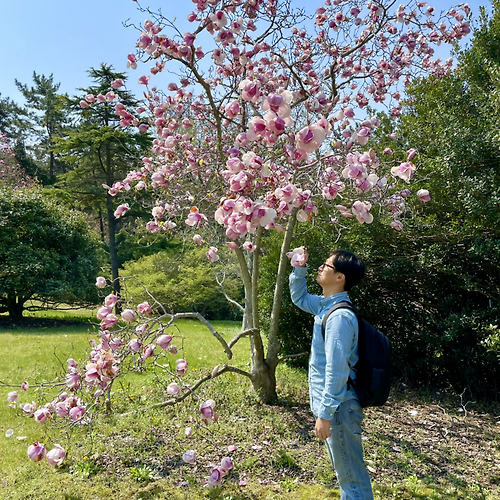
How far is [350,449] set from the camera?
1623 mm

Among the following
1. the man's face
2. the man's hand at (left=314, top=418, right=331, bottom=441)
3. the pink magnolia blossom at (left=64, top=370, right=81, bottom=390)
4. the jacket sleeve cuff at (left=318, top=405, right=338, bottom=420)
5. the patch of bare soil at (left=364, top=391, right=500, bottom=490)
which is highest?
the man's face

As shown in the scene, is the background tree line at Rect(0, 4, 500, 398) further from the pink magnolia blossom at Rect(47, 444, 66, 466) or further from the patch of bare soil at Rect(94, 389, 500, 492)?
the pink magnolia blossom at Rect(47, 444, 66, 466)

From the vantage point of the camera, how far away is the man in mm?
1563

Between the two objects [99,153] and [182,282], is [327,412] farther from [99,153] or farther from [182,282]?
[99,153]

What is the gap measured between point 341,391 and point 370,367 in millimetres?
202

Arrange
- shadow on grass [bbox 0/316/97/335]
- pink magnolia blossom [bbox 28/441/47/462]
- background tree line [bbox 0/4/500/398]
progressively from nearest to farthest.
Answer: pink magnolia blossom [bbox 28/441/47/462] < background tree line [bbox 0/4/500/398] < shadow on grass [bbox 0/316/97/335]

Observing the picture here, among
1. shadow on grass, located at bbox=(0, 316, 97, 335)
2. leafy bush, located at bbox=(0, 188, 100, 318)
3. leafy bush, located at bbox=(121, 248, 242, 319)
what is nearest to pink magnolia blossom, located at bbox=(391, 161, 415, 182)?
shadow on grass, located at bbox=(0, 316, 97, 335)

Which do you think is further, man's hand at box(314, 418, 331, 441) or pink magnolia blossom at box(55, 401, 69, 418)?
pink magnolia blossom at box(55, 401, 69, 418)

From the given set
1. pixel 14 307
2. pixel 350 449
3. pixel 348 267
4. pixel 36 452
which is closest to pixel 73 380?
pixel 36 452

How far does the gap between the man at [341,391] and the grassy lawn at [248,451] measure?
0.73 metres

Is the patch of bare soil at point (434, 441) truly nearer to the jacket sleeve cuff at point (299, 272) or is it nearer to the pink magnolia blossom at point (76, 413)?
the jacket sleeve cuff at point (299, 272)

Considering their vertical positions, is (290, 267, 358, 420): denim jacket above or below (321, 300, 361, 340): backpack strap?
below

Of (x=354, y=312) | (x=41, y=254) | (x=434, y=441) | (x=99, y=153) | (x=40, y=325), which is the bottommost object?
(x=434, y=441)

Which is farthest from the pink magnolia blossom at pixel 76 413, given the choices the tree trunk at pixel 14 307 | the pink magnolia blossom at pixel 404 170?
the tree trunk at pixel 14 307
